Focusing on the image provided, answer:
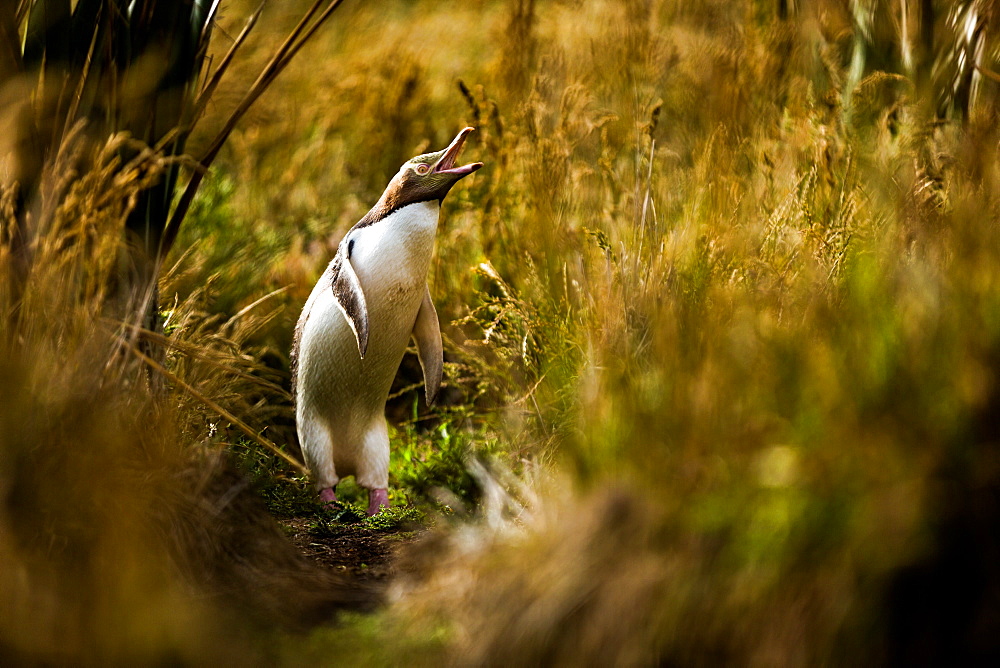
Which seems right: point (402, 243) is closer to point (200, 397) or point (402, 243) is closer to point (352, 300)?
point (352, 300)

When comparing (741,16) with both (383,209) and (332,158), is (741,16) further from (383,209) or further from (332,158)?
(383,209)

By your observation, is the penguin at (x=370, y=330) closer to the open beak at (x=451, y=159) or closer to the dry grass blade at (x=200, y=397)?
the open beak at (x=451, y=159)

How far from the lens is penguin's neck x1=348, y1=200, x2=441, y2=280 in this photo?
280 centimetres

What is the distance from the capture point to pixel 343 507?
2955 mm

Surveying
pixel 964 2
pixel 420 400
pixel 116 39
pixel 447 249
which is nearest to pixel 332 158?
pixel 447 249

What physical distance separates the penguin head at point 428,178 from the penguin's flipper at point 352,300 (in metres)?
0.24

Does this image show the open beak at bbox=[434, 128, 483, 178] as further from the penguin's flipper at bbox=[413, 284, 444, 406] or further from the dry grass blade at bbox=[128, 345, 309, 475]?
the dry grass blade at bbox=[128, 345, 309, 475]

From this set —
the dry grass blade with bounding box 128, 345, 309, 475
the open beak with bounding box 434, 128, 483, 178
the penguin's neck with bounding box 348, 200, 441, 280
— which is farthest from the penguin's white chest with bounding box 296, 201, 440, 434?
the dry grass blade with bounding box 128, 345, 309, 475

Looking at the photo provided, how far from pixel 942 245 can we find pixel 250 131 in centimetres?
407

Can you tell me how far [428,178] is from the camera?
2781 mm

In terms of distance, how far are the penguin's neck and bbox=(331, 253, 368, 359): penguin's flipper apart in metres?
0.04

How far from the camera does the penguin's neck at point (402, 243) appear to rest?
9.18 ft

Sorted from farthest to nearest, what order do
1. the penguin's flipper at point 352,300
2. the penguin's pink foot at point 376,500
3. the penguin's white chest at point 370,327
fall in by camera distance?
the penguin's pink foot at point 376,500
the penguin's white chest at point 370,327
the penguin's flipper at point 352,300

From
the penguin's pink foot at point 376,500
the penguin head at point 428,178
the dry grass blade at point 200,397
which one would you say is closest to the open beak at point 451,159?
the penguin head at point 428,178
